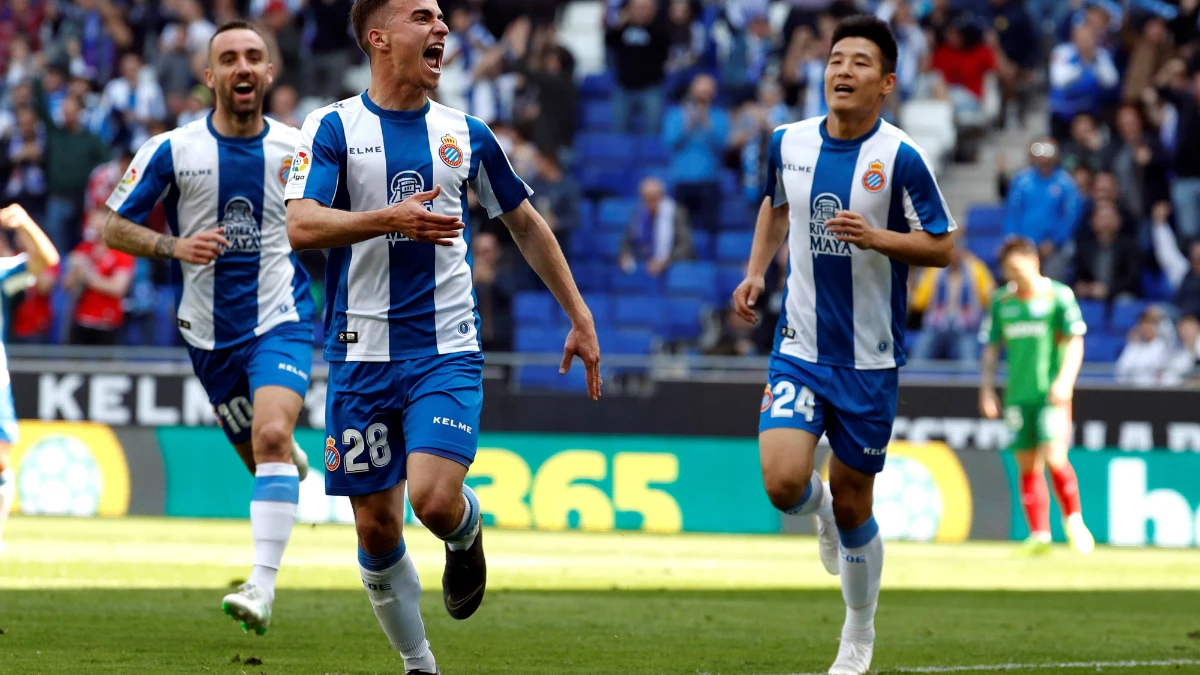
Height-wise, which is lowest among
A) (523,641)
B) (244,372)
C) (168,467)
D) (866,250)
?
(168,467)

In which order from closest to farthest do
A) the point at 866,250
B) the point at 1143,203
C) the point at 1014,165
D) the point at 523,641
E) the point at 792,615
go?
the point at 866,250 < the point at 523,641 < the point at 792,615 < the point at 1143,203 < the point at 1014,165

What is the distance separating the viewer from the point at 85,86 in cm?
2212

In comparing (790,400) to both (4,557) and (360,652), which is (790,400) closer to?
(360,652)

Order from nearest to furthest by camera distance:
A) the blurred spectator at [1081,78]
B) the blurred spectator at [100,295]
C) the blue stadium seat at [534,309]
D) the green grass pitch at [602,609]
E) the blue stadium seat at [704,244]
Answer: the green grass pitch at [602,609] < the blurred spectator at [100,295] < the blue stadium seat at [534,309] < the blurred spectator at [1081,78] < the blue stadium seat at [704,244]

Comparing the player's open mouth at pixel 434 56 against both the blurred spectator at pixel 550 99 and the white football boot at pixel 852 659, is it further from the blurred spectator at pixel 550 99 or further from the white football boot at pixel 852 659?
the blurred spectator at pixel 550 99

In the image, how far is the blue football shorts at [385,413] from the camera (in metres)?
6.09

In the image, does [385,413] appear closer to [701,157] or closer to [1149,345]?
[1149,345]

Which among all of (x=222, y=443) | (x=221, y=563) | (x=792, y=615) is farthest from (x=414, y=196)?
(x=222, y=443)

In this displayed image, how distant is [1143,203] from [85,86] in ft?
43.5

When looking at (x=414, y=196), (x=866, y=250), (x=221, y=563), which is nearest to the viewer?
(x=414, y=196)

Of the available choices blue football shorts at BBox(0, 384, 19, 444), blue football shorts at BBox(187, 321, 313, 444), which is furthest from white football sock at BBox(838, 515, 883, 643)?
blue football shorts at BBox(0, 384, 19, 444)

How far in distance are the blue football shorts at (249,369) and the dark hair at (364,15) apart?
2.46 metres

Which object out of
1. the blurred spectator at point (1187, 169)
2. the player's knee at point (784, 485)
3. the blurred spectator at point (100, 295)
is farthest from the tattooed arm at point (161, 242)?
the blurred spectator at point (1187, 169)

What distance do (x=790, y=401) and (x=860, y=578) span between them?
31.8 inches
